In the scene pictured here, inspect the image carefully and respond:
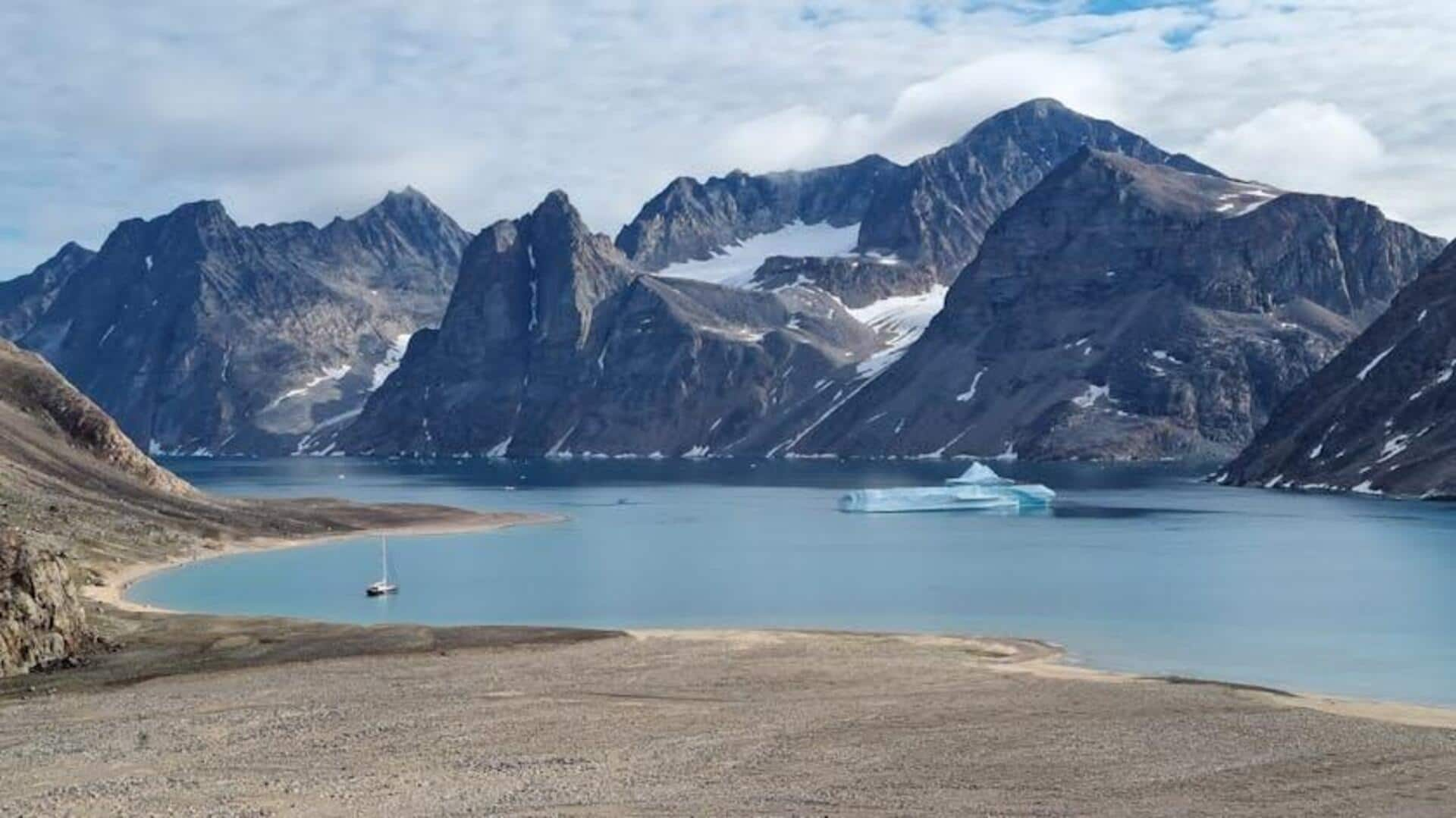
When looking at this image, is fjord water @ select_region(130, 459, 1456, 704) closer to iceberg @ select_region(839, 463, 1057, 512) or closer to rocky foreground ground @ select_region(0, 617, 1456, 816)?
rocky foreground ground @ select_region(0, 617, 1456, 816)

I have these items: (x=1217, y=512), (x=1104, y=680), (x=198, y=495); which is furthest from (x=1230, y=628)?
(x=198, y=495)

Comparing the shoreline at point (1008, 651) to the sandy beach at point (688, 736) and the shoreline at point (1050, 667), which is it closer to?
the shoreline at point (1050, 667)

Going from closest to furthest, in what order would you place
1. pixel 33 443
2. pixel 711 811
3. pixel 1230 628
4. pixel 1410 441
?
pixel 711 811 → pixel 1230 628 → pixel 33 443 → pixel 1410 441

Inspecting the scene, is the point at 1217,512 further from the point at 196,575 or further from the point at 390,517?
the point at 196,575

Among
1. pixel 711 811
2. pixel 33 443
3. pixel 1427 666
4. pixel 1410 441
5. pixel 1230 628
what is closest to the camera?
pixel 711 811

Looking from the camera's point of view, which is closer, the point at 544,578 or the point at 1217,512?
the point at 544,578

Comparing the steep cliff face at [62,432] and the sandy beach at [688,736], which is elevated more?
the steep cliff face at [62,432]

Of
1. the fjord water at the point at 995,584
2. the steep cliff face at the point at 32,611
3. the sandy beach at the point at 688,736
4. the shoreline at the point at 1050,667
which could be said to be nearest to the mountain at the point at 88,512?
the steep cliff face at the point at 32,611

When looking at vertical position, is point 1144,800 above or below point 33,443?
below
